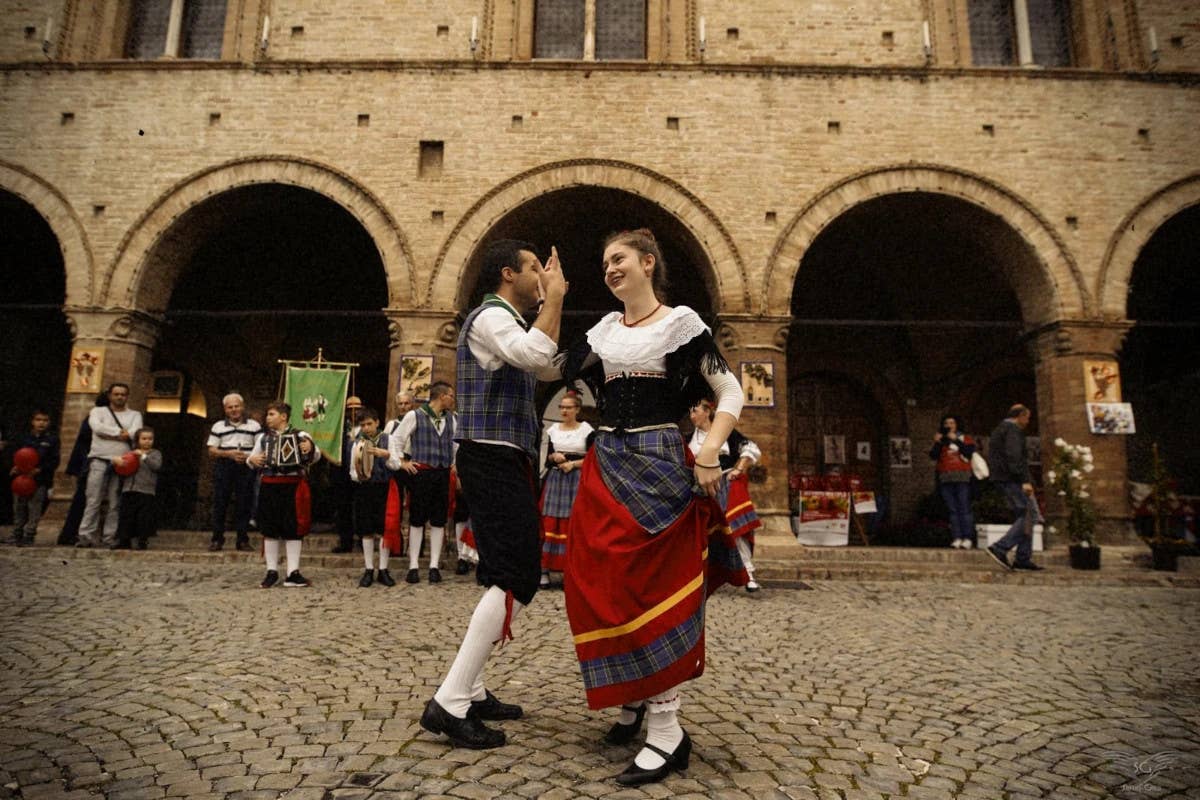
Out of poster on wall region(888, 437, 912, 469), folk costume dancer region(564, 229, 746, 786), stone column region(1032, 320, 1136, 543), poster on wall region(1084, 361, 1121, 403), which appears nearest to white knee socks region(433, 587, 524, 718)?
folk costume dancer region(564, 229, 746, 786)

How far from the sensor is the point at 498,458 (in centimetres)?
282

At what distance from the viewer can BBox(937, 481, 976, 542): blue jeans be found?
10.1 meters

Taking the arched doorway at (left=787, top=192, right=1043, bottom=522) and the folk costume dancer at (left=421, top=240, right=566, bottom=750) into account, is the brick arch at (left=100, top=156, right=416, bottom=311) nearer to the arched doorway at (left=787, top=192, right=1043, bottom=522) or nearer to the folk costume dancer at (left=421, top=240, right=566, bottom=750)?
the folk costume dancer at (left=421, top=240, right=566, bottom=750)

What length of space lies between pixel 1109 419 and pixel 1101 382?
63 centimetres

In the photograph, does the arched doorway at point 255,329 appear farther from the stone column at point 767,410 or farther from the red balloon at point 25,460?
the stone column at point 767,410

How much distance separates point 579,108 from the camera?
1158 centimetres

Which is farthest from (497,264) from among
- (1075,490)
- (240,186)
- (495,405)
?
(240,186)

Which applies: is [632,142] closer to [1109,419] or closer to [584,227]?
[584,227]

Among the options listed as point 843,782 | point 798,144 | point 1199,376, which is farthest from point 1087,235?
point 843,782

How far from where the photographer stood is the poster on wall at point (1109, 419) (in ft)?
35.1

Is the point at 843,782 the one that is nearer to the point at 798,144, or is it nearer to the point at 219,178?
the point at 798,144

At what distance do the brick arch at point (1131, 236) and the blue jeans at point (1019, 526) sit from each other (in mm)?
4442

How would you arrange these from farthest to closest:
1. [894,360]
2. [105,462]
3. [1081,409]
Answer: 1. [894,360]
2. [1081,409]
3. [105,462]

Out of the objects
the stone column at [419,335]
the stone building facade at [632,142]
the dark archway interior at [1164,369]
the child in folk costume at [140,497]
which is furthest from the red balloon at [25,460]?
the dark archway interior at [1164,369]
